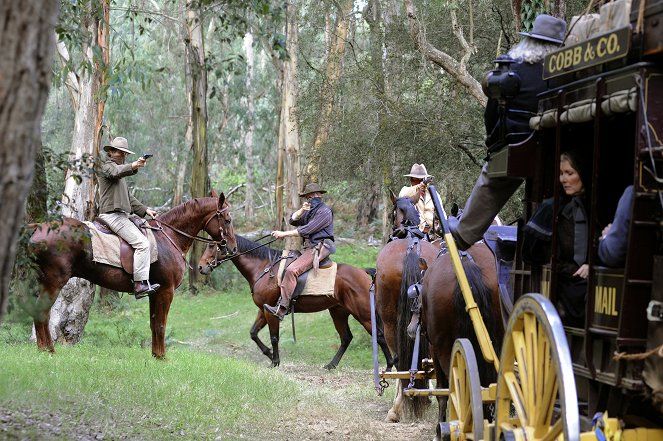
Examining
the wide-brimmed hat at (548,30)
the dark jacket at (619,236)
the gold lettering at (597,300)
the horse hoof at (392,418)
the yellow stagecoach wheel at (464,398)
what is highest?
the wide-brimmed hat at (548,30)

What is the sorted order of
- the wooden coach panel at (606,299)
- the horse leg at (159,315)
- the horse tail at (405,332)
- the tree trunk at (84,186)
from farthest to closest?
the tree trunk at (84,186)
the horse leg at (159,315)
the horse tail at (405,332)
the wooden coach panel at (606,299)

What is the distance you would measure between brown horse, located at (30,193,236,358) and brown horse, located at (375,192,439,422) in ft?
10.5

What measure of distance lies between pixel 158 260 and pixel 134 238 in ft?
2.01

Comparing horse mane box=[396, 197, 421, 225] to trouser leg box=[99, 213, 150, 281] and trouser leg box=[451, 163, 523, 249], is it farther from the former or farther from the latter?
trouser leg box=[451, 163, 523, 249]

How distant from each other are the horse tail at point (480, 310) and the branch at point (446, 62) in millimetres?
7885

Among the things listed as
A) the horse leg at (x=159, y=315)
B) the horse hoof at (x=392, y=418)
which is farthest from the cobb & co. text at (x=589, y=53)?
the horse leg at (x=159, y=315)

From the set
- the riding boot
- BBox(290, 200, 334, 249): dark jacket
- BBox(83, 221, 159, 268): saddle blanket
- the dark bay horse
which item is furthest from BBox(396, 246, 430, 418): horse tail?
the riding boot

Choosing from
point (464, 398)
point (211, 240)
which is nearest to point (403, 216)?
point (211, 240)

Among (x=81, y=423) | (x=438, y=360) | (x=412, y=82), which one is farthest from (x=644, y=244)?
(x=412, y=82)

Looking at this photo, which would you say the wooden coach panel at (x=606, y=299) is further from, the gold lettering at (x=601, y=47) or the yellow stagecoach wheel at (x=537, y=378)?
the gold lettering at (x=601, y=47)

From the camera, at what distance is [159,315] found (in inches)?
545

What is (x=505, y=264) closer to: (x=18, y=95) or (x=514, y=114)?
(x=514, y=114)

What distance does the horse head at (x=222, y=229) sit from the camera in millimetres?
14969

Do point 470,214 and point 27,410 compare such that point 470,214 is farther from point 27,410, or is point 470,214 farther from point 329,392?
point 329,392
